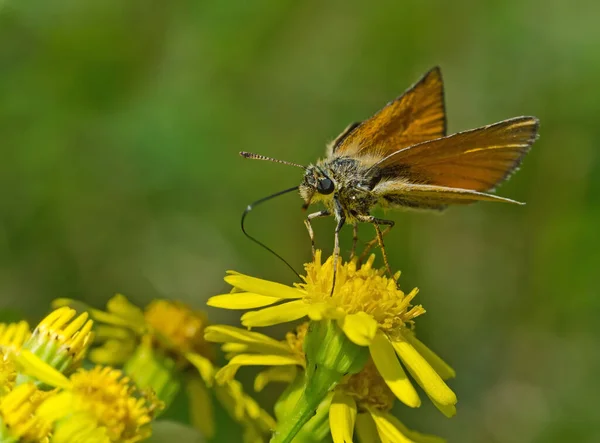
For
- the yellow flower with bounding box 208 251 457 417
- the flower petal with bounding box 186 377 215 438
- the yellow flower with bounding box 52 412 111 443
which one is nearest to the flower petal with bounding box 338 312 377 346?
the yellow flower with bounding box 208 251 457 417

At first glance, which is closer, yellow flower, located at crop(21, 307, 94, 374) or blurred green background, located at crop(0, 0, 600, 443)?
yellow flower, located at crop(21, 307, 94, 374)

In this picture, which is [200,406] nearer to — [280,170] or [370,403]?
[370,403]

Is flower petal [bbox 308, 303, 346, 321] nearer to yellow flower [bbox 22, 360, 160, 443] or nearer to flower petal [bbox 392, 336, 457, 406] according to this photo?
flower petal [bbox 392, 336, 457, 406]

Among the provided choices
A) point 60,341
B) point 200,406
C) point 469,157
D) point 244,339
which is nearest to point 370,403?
point 244,339

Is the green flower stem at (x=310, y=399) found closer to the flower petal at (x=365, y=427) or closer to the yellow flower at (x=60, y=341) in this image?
the flower petal at (x=365, y=427)

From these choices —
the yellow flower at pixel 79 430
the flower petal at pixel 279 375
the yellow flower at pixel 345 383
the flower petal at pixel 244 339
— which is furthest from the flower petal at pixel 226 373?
the yellow flower at pixel 79 430

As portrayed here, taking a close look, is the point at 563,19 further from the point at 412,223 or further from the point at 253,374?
the point at 253,374
